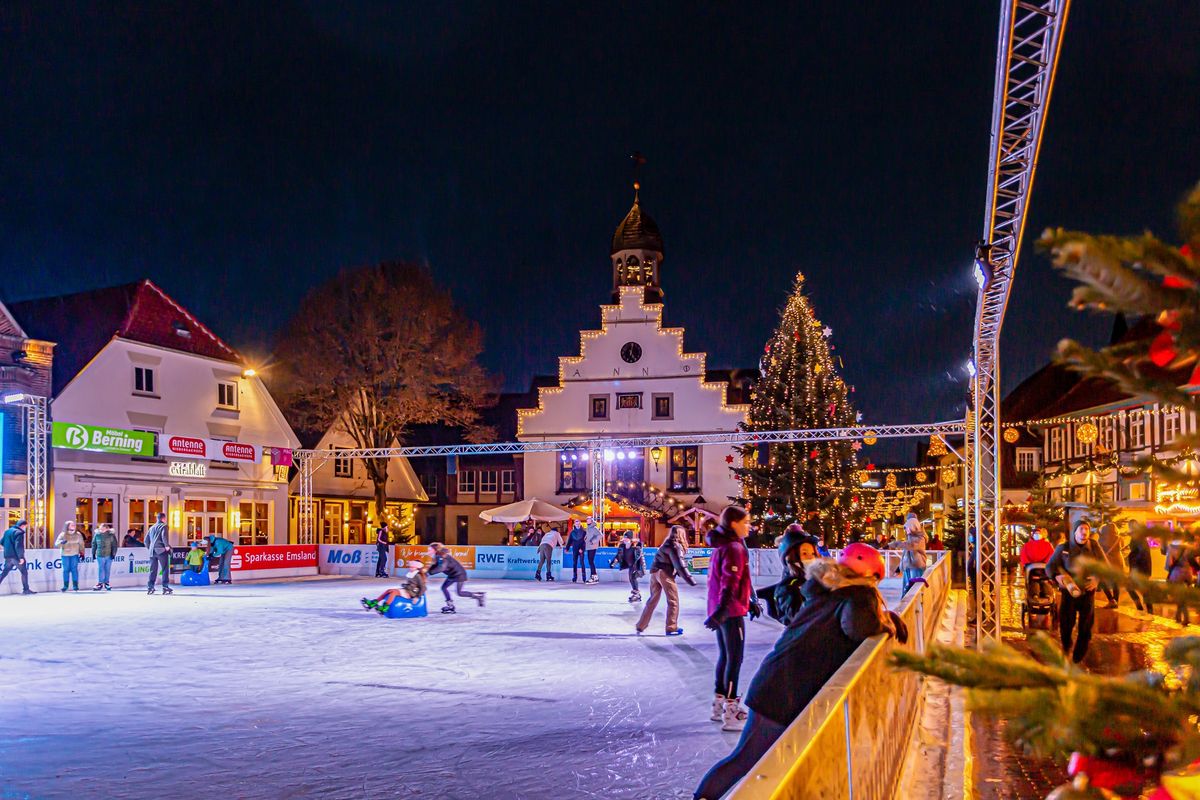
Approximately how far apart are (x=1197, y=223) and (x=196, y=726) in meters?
8.42

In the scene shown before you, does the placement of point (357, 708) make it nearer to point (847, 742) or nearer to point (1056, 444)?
point (847, 742)

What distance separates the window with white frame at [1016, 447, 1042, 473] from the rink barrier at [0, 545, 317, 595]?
39.1m

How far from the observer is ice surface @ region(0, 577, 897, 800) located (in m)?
6.62

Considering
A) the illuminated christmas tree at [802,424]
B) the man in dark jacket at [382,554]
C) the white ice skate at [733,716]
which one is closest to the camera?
the white ice skate at [733,716]

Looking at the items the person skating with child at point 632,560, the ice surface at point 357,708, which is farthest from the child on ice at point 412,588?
the person skating with child at point 632,560

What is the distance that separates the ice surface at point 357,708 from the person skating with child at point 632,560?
12.8 ft

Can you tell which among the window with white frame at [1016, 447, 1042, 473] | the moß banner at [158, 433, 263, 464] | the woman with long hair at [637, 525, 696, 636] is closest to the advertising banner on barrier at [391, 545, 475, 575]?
the moß banner at [158, 433, 263, 464]

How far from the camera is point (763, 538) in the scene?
1436 inches

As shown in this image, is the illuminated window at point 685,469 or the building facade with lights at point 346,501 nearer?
the building facade with lights at point 346,501

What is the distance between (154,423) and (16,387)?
5.42m

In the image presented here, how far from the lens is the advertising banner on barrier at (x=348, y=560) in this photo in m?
33.3

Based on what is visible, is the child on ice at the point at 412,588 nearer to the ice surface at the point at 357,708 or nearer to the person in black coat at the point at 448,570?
the person in black coat at the point at 448,570

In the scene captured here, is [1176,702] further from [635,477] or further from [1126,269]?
[635,477]

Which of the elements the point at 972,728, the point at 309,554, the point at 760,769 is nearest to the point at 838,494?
the point at 309,554
